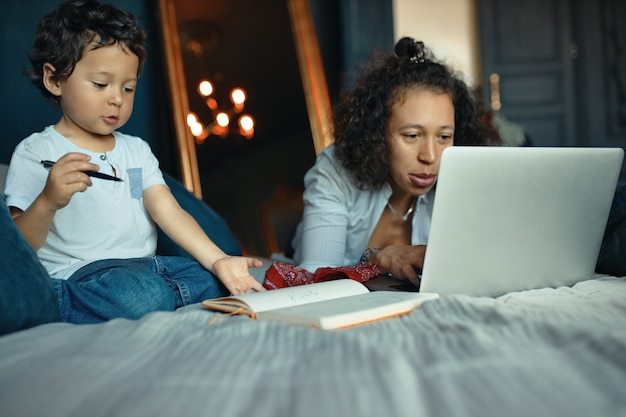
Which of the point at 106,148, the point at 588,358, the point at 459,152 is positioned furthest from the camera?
the point at 106,148

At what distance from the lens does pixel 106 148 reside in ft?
4.99

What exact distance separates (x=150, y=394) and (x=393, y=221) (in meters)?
1.34

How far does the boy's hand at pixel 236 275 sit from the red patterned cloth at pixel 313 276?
0.14 ft

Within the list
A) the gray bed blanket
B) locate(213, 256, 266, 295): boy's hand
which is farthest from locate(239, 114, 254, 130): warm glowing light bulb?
the gray bed blanket

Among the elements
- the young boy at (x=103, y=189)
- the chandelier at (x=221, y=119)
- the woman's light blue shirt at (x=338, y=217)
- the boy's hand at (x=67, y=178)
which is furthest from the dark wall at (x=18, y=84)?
the boy's hand at (x=67, y=178)

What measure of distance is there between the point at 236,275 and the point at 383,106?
733mm

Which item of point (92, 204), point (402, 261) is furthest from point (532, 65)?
point (92, 204)

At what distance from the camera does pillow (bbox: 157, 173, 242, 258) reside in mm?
1684

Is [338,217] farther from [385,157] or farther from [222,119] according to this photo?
[222,119]

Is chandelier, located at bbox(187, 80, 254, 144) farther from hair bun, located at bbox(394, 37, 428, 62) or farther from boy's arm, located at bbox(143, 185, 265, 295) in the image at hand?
boy's arm, located at bbox(143, 185, 265, 295)

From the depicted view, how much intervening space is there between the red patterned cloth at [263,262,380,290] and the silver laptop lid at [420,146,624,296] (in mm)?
296

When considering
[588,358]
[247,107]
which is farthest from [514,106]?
[588,358]

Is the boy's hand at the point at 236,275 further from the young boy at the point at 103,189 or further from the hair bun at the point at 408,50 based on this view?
the hair bun at the point at 408,50

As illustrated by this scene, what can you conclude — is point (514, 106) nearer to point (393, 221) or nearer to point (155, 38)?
point (155, 38)
